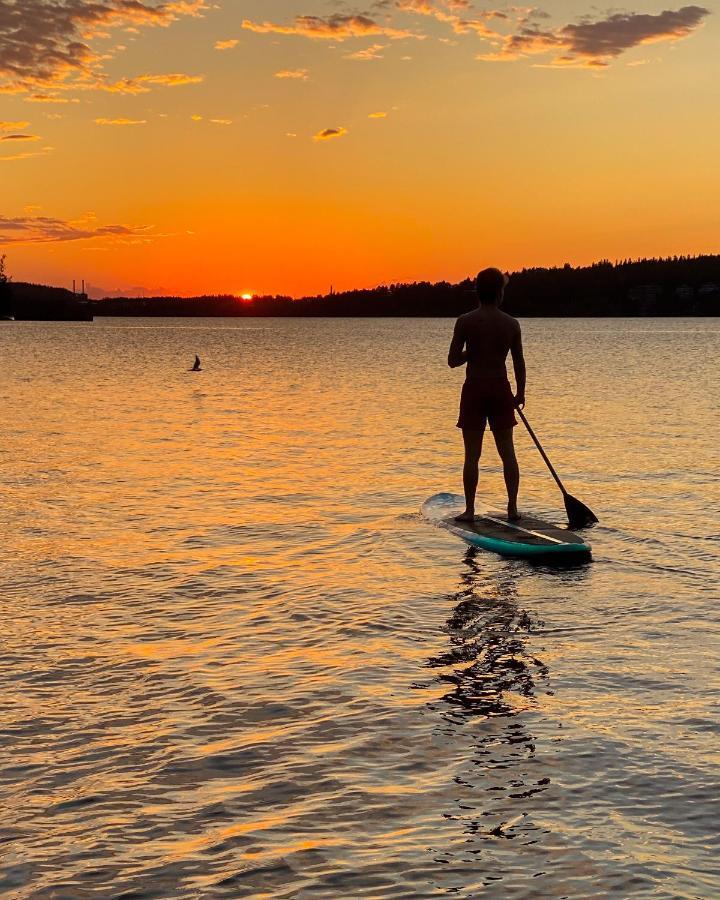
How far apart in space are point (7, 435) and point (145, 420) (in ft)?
21.5

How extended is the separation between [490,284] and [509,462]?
216 centimetres

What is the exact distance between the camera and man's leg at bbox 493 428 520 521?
1202 centimetres

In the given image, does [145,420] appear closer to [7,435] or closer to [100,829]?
[7,435]

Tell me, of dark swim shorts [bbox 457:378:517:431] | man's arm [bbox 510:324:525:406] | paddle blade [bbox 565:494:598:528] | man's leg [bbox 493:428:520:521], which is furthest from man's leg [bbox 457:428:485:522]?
paddle blade [bbox 565:494:598:528]

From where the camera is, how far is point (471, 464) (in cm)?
1227

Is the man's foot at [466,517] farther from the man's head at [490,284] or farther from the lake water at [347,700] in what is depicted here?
the man's head at [490,284]

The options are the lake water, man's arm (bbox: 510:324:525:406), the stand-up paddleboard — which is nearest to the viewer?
the lake water

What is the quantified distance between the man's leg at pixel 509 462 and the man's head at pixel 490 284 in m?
1.59

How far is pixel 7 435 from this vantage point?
2644 cm

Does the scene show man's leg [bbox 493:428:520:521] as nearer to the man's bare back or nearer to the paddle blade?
the man's bare back

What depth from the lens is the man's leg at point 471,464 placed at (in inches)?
476

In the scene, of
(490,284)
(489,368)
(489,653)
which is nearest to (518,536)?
(489,368)

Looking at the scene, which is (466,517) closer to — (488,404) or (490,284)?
(488,404)

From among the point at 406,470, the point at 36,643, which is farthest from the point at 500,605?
the point at 406,470
